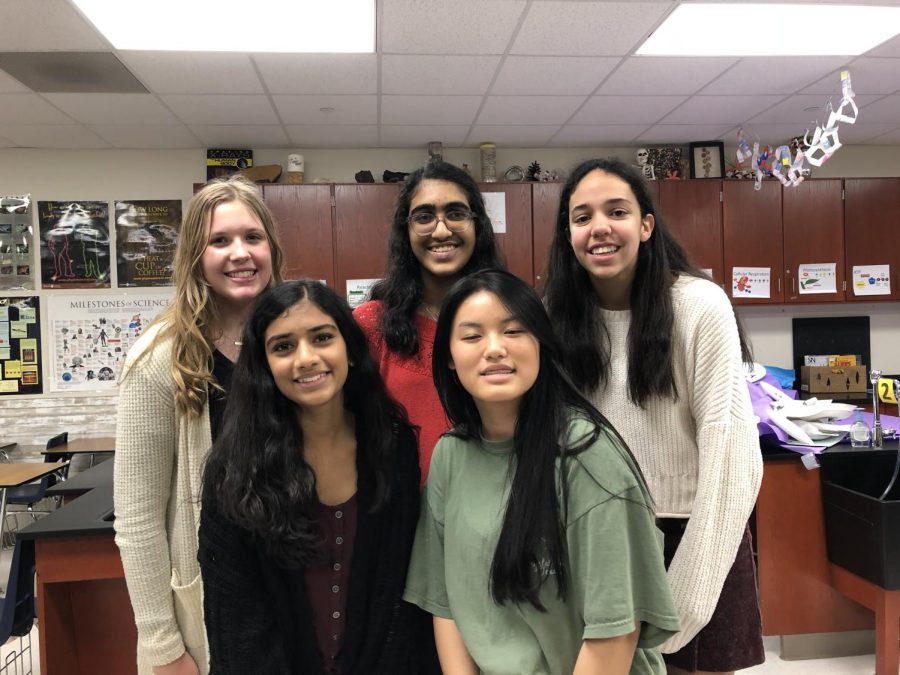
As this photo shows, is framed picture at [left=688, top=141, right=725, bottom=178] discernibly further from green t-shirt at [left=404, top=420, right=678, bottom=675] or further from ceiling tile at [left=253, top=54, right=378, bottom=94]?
green t-shirt at [left=404, top=420, right=678, bottom=675]

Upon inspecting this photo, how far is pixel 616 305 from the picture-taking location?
4.39ft

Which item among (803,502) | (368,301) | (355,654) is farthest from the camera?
(803,502)

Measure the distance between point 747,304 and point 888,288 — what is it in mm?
1112

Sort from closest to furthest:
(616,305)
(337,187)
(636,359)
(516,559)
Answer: (516,559)
(636,359)
(616,305)
(337,187)

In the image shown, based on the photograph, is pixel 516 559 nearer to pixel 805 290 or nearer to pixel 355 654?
pixel 355 654

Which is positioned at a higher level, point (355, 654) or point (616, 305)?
point (616, 305)

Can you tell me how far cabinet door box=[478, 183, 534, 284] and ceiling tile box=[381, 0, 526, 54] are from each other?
1528mm

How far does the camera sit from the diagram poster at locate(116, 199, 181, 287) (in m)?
4.69

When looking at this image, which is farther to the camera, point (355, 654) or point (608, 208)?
point (608, 208)

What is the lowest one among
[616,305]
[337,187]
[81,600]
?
[81,600]

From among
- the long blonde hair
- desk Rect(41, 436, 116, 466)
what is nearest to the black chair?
the long blonde hair

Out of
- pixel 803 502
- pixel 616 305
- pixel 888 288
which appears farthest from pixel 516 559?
pixel 888 288

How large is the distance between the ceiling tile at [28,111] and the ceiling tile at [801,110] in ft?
15.2

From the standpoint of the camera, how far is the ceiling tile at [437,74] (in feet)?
10.3
